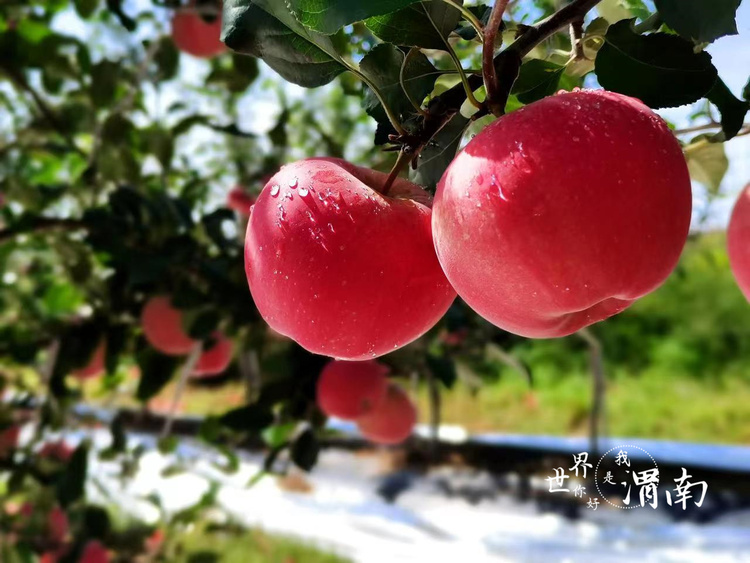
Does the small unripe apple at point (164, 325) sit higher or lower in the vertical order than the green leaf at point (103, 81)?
lower

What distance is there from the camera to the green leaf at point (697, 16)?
0.25 m

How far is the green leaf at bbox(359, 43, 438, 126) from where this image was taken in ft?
1.14

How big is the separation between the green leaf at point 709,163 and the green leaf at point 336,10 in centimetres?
30

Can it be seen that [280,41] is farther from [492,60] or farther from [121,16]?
[121,16]

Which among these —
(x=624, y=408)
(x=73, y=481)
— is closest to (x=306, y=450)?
(x=73, y=481)

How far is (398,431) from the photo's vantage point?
121 cm

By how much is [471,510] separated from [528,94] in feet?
6.32

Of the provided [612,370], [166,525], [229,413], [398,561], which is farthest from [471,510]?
[612,370]

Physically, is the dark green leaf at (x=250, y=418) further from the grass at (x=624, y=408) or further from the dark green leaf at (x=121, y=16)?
the grass at (x=624, y=408)

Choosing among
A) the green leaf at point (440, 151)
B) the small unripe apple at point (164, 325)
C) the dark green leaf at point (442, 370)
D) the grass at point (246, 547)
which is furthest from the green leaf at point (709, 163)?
the grass at point (246, 547)

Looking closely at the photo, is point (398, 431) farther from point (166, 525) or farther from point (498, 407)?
point (498, 407)

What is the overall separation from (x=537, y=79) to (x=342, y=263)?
0.15 metres

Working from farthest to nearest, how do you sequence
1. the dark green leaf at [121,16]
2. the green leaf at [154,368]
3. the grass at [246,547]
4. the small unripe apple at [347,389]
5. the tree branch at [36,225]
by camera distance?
the grass at [246,547] → the green leaf at [154,368] → the tree branch at [36,225] → the small unripe apple at [347,389] → the dark green leaf at [121,16]

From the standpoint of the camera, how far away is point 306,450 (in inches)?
39.6
